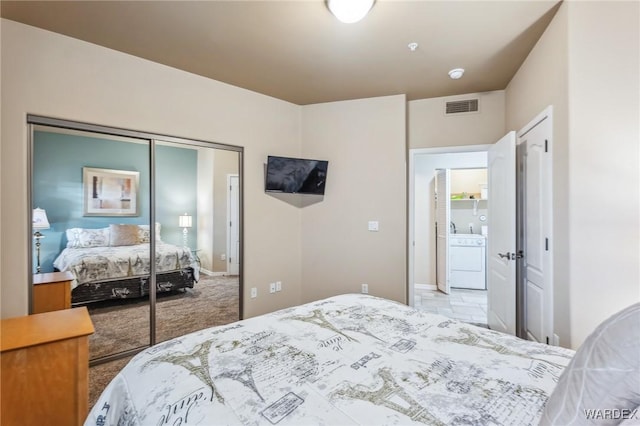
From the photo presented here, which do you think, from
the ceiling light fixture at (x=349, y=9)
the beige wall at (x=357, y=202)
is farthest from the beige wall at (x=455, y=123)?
the ceiling light fixture at (x=349, y=9)

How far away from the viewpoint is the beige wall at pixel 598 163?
176cm

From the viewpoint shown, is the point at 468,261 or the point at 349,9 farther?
the point at 468,261

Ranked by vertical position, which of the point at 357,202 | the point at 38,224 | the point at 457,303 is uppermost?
the point at 357,202

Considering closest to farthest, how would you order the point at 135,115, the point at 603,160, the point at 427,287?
the point at 603,160 < the point at 135,115 < the point at 427,287

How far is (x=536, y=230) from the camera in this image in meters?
2.39

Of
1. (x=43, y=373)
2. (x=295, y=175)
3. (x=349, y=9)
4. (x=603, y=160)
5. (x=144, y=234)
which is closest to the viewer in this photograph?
(x=43, y=373)

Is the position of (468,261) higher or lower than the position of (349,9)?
lower

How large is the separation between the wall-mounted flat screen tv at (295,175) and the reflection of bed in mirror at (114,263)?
4.45ft

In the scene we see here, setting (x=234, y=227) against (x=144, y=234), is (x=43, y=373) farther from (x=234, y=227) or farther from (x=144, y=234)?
(x=234, y=227)

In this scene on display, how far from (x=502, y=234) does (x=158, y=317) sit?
3430mm

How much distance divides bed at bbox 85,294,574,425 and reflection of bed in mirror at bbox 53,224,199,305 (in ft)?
5.63

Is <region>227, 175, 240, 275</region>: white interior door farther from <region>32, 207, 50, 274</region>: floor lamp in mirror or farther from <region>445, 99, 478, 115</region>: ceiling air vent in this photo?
<region>445, 99, 478, 115</region>: ceiling air vent

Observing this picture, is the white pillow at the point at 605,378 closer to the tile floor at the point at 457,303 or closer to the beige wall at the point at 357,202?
the beige wall at the point at 357,202

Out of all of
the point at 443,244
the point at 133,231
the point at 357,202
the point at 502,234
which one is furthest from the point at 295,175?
the point at 443,244
